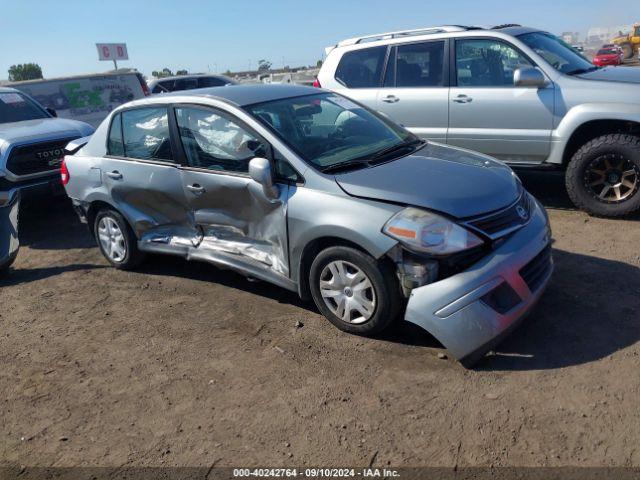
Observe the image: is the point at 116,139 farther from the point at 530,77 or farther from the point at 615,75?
the point at 615,75

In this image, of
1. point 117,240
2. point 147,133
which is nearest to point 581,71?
point 147,133

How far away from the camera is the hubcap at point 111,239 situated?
547cm

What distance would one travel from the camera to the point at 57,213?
845 centimetres

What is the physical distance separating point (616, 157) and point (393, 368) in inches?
138

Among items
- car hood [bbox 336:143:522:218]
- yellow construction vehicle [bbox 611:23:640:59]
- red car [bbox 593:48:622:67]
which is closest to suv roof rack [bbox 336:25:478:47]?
car hood [bbox 336:143:522:218]

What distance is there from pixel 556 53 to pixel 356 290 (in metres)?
4.21

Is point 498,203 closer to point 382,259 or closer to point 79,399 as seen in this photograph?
point 382,259

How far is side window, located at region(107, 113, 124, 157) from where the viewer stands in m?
5.30

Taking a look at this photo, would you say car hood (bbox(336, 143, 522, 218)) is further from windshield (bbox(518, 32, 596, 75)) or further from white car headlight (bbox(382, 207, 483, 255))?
windshield (bbox(518, 32, 596, 75))

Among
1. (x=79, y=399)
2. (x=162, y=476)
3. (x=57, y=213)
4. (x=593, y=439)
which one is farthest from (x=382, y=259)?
(x=57, y=213)

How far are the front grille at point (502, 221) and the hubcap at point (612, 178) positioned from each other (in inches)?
87.6

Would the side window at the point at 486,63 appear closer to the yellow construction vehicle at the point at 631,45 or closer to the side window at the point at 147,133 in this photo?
the side window at the point at 147,133

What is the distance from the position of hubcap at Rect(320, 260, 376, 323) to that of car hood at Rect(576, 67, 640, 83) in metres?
3.70

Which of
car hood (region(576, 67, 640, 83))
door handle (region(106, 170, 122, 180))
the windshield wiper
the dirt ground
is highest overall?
the windshield wiper
